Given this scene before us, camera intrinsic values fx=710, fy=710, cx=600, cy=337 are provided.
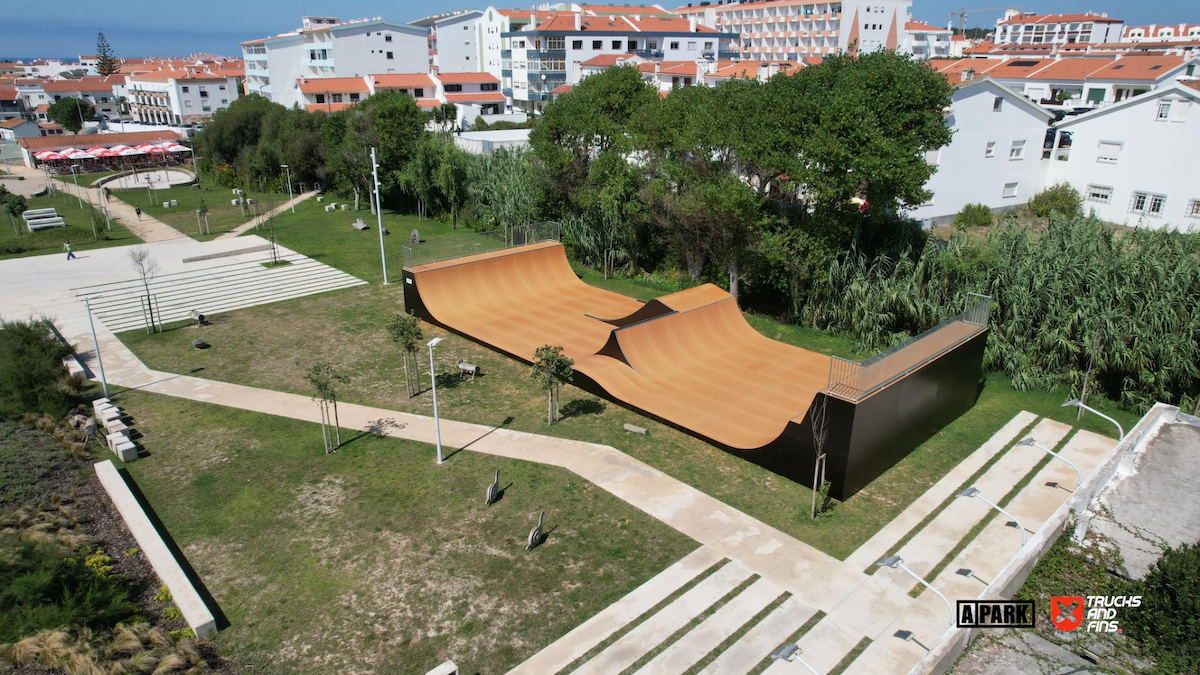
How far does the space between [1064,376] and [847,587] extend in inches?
451

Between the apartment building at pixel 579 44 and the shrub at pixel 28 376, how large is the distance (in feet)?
215

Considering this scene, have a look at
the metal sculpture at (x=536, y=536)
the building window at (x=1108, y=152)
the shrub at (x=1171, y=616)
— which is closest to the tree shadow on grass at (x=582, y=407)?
the metal sculpture at (x=536, y=536)

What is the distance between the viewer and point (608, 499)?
44.5ft

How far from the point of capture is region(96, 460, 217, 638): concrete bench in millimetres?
10164

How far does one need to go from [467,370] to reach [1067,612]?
13795 mm

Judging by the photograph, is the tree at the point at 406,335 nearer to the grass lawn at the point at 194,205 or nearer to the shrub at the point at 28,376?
the shrub at the point at 28,376

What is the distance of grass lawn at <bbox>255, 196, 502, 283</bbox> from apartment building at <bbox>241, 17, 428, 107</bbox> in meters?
38.0

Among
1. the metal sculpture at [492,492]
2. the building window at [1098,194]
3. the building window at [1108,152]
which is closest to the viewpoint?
the metal sculpture at [492,492]

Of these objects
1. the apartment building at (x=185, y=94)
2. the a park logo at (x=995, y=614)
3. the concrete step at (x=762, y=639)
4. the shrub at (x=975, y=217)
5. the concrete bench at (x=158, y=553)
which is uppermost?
the apartment building at (x=185, y=94)

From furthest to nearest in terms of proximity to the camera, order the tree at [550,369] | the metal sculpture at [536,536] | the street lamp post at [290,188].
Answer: the street lamp post at [290,188], the tree at [550,369], the metal sculpture at [536,536]

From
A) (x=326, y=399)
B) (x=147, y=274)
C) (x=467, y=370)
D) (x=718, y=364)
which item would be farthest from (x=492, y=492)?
(x=147, y=274)

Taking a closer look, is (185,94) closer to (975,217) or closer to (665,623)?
(975,217)

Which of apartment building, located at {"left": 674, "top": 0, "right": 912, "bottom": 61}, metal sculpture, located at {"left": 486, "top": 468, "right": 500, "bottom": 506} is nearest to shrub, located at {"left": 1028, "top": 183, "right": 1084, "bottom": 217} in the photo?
metal sculpture, located at {"left": 486, "top": 468, "right": 500, "bottom": 506}

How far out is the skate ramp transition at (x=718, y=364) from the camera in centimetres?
1373
